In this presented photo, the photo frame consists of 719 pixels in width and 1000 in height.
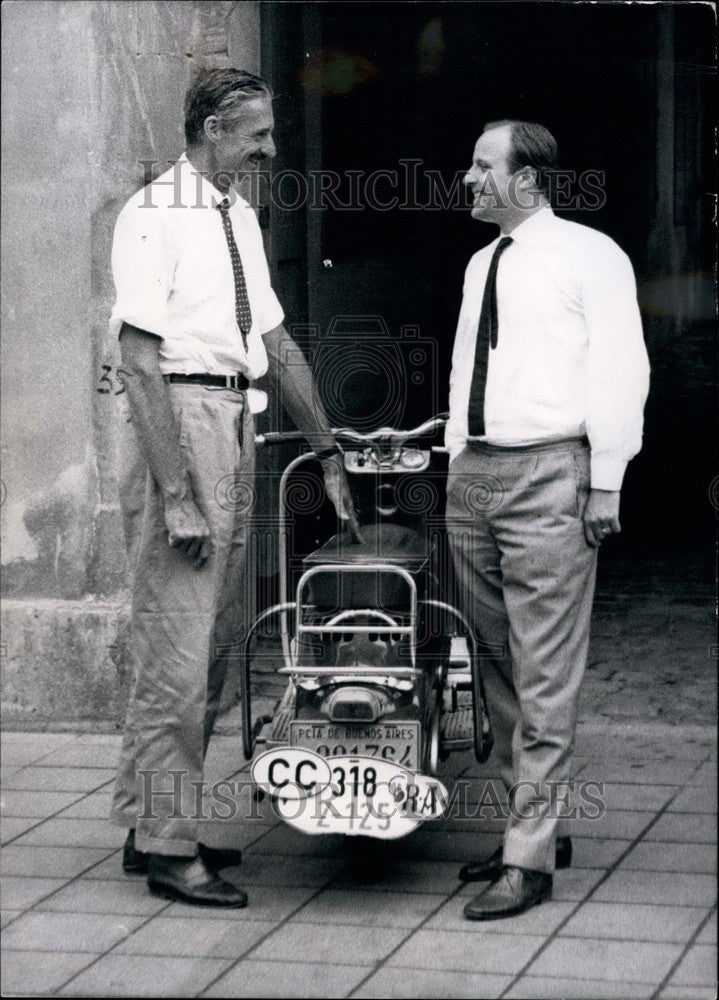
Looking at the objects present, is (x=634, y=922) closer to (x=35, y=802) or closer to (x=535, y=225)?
(x=535, y=225)

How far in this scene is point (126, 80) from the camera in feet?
20.5

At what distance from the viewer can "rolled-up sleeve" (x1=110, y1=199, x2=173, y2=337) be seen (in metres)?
4.45

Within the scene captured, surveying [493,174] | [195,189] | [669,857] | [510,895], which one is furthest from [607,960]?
[195,189]

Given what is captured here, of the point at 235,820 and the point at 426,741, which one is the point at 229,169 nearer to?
the point at 426,741

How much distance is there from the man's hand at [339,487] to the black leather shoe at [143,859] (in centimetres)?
109

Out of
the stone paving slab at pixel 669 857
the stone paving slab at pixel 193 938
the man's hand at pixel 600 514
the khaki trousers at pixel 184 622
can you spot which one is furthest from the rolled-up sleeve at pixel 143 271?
the stone paving slab at pixel 669 857

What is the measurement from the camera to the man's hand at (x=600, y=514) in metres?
4.42

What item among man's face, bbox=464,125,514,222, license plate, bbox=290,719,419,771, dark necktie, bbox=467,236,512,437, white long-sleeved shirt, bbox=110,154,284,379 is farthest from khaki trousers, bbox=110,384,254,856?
man's face, bbox=464,125,514,222

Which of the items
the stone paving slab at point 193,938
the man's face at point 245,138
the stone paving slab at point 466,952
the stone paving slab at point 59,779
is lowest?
the stone paving slab at point 59,779

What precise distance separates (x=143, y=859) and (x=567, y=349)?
1.98 m

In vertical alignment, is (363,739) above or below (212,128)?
below

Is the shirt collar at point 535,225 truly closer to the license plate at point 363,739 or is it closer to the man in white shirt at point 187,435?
the man in white shirt at point 187,435

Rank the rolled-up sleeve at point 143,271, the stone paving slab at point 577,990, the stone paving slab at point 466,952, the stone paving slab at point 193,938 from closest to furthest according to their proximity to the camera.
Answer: the stone paving slab at point 577,990
the stone paving slab at point 466,952
the stone paving slab at point 193,938
the rolled-up sleeve at point 143,271

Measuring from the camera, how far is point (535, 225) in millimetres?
4582
